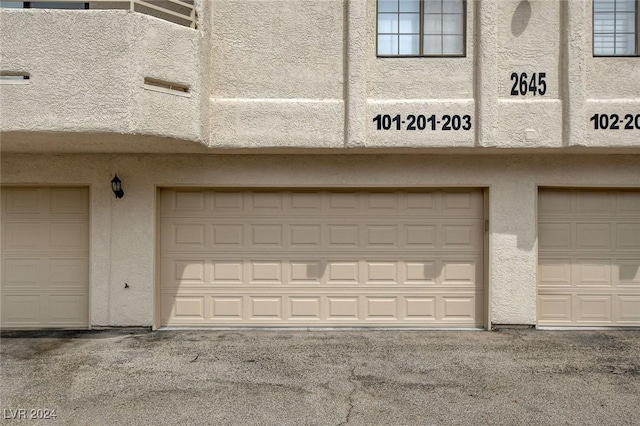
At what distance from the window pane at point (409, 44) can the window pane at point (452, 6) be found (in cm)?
60

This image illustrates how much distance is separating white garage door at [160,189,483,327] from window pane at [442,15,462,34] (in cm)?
253

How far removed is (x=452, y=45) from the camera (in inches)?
253

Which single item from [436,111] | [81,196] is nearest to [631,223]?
[436,111]

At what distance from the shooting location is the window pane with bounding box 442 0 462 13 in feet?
21.0

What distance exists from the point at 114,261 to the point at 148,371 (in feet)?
7.45

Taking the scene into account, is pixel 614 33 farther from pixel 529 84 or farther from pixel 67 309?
pixel 67 309

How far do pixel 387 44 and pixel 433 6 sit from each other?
94 cm

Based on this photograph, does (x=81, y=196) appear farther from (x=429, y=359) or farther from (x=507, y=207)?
(x=507, y=207)

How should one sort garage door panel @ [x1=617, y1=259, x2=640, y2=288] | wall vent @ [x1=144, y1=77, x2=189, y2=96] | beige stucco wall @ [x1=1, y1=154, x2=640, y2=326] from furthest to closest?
garage door panel @ [x1=617, y1=259, x2=640, y2=288]
beige stucco wall @ [x1=1, y1=154, x2=640, y2=326]
wall vent @ [x1=144, y1=77, x2=189, y2=96]

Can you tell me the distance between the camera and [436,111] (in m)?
6.14

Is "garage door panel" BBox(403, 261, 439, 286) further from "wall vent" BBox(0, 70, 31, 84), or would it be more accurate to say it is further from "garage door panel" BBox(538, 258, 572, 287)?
"wall vent" BBox(0, 70, 31, 84)

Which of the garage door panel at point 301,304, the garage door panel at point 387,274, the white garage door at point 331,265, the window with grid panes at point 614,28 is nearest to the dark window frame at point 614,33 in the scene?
the window with grid panes at point 614,28

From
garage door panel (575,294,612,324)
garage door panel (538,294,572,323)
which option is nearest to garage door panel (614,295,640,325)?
garage door panel (575,294,612,324)

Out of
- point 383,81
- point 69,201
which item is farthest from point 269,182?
point 69,201
